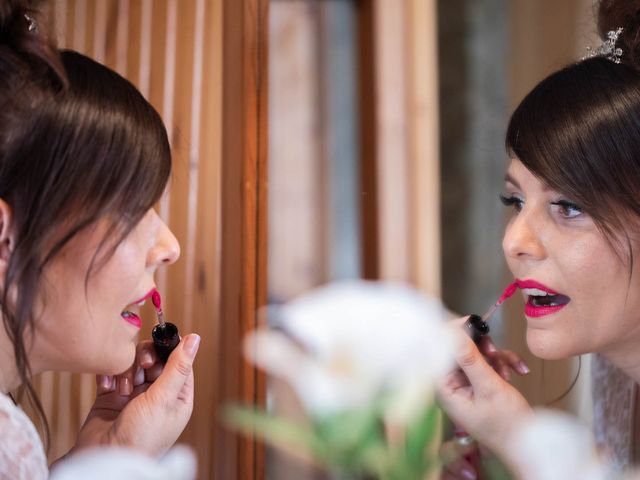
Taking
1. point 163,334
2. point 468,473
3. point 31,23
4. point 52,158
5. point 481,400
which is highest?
point 31,23

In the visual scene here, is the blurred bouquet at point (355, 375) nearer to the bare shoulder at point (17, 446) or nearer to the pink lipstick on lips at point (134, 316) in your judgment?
the pink lipstick on lips at point (134, 316)

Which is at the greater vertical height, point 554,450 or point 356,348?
point 356,348

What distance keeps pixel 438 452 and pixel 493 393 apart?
0.52 feet

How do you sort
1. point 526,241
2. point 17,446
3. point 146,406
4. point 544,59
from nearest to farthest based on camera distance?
point 17,446 → point 146,406 → point 526,241 → point 544,59

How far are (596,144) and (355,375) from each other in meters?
0.47

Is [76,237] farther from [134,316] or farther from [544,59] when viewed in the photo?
[544,59]

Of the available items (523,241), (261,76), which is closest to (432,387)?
(523,241)

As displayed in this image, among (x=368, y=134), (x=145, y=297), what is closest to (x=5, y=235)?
(x=145, y=297)

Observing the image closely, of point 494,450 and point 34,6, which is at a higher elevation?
point 34,6

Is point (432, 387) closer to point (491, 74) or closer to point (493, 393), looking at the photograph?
point (493, 393)

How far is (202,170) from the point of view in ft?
3.36

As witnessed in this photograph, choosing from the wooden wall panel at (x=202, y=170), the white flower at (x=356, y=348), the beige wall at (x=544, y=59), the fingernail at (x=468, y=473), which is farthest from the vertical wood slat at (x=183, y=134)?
the beige wall at (x=544, y=59)

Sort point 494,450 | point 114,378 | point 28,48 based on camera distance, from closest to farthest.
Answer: point 28,48, point 114,378, point 494,450

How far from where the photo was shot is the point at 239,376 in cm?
106
